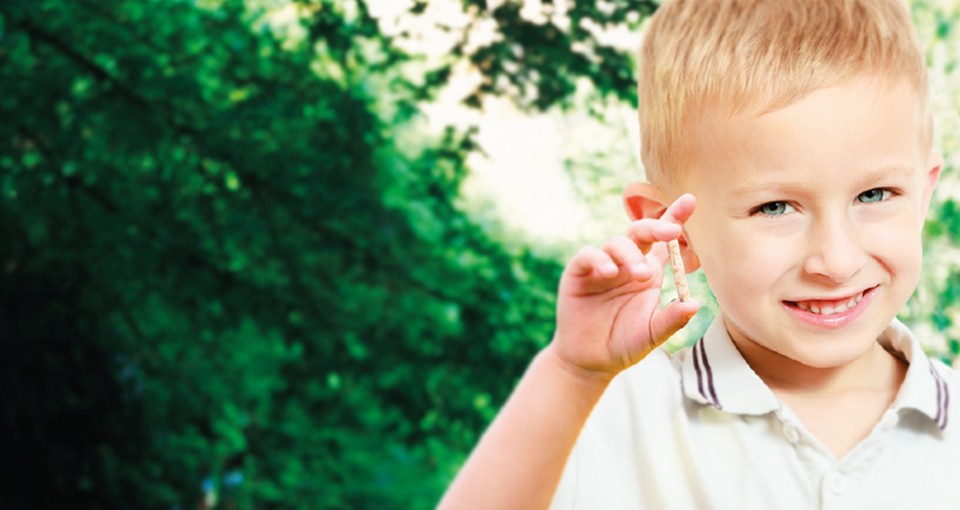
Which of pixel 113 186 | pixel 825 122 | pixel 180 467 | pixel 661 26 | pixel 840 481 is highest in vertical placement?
pixel 113 186

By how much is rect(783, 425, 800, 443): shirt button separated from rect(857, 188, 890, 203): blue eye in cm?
21

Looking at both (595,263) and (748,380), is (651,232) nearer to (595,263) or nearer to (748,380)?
(595,263)

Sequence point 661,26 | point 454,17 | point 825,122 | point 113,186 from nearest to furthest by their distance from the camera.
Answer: point 825,122 < point 661,26 < point 454,17 < point 113,186

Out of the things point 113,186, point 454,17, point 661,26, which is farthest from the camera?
point 113,186

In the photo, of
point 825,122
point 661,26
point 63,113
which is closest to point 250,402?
point 63,113

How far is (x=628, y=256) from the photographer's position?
83 centimetres

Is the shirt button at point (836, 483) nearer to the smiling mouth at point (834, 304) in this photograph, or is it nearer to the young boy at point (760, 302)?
the young boy at point (760, 302)

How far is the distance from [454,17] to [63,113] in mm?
722

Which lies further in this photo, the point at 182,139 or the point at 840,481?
the point at 182,139

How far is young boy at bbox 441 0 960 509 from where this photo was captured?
0.88m

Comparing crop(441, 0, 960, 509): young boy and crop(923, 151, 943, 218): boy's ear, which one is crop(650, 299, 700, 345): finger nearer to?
crop(441, 0, 960, 509): young boy

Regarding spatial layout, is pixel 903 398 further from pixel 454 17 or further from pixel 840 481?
pixel 454 17

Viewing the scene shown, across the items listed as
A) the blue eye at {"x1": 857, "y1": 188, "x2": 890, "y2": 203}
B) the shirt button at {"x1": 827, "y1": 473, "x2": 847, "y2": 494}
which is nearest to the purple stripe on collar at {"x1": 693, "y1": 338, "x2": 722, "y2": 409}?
the shirt button at {"x1": 827, "y1": 473, "x2": 847, "y2": 494}

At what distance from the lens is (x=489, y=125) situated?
1.83 m
